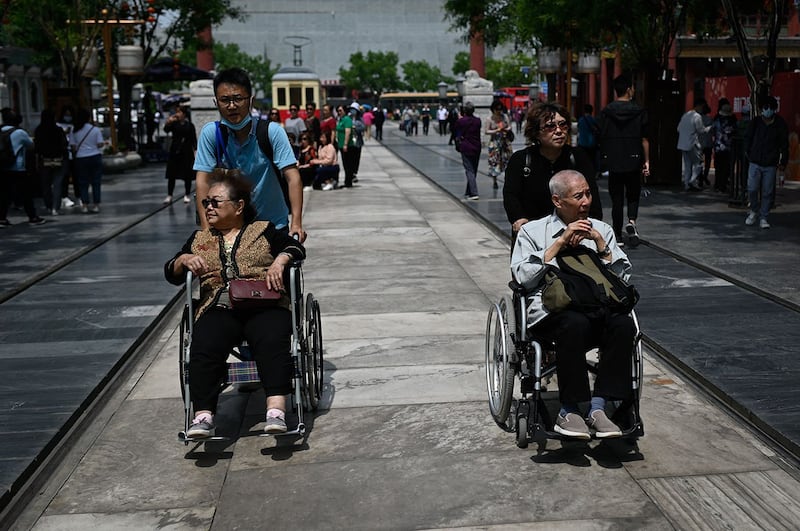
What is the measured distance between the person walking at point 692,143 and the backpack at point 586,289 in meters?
15.2

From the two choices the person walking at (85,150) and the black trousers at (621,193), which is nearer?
the black trousers at (621,193)

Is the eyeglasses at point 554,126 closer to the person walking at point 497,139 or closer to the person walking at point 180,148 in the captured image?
the person walking at point 180,148

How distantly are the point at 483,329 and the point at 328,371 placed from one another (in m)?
1.66

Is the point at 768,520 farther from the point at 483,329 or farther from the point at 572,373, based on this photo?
the point at 483,329

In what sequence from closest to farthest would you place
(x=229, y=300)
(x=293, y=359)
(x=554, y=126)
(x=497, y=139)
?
(x=293, y=359) < (x=229, y=300) < (x=554, y=126) < (x=497, y=139)

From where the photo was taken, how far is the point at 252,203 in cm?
589

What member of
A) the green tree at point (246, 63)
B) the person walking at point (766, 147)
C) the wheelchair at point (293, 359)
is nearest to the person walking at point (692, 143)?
the person walking at point (766, 147)

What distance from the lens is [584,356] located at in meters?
5.04

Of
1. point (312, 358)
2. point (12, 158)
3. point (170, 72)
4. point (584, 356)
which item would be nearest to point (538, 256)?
point (584, 356)

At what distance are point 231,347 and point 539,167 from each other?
212 cm

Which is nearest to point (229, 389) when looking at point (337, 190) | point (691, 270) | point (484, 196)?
point (691, 270)

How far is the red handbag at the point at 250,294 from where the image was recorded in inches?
211

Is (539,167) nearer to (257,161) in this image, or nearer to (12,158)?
(257,161)

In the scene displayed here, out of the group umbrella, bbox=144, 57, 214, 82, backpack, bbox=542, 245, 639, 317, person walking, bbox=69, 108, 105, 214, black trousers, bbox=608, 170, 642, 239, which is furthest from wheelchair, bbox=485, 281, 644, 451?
umbrella, bbox=144, 57, 214, 82
